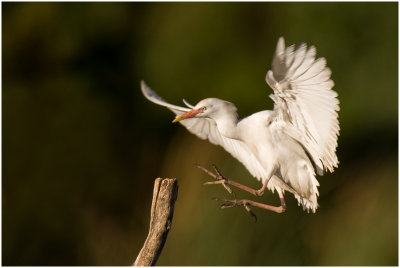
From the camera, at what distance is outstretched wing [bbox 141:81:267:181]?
11.0 feet

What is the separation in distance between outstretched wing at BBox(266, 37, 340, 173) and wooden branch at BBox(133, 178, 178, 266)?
60cm

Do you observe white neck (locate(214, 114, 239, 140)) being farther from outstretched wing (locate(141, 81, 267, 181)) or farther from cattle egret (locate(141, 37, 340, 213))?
outstretched wing (locate(141, 81, 267, 181))

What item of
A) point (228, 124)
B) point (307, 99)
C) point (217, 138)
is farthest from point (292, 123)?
point (217, 138)

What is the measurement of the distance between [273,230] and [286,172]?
1699mm

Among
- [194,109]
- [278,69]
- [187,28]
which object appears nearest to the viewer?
[278,69]

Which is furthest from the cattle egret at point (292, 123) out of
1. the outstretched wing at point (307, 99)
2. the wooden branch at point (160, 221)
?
the wooden branch at point (160, 221)

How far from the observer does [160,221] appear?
288cm

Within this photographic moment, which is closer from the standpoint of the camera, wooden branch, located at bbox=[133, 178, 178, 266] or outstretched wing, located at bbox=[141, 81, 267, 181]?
wooden branch, located at bbox=[133, 178, 178, 266]

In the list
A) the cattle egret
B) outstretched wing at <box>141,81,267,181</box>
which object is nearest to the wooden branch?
the cattle egret

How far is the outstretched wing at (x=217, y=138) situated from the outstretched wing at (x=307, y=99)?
1.46 feet

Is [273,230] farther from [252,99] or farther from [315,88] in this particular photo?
[315,88]

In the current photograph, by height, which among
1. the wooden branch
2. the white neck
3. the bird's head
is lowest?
the wooden branch

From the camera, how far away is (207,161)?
480cm

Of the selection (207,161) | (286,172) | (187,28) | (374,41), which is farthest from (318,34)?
(286,172)
